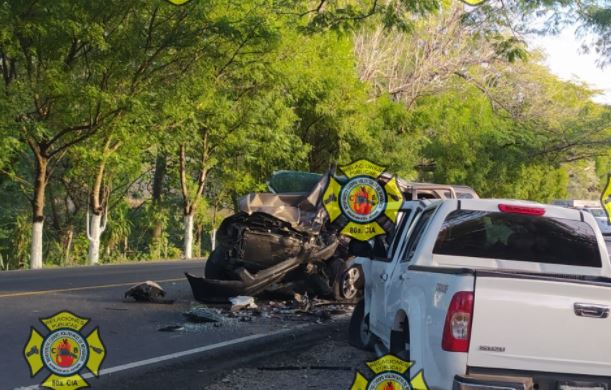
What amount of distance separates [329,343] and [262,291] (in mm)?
2407

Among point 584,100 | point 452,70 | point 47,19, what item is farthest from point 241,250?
point 584,100

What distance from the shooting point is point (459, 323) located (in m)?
4.61

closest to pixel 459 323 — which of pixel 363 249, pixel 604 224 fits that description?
pixel 363 249

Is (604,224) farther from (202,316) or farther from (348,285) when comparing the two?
(202,316)

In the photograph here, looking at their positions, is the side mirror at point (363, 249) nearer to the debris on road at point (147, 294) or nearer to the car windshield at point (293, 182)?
the debris on road at point (147, 294)

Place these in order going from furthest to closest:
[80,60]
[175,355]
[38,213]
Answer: [38,213], [80,60], [175,355]

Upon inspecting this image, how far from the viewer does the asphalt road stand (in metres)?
7.55

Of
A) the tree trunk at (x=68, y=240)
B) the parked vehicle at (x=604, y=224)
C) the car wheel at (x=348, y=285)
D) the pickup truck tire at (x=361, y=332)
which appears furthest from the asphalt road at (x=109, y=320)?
the tree trunk at (x=68, y=240)

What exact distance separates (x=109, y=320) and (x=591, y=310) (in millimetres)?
6805

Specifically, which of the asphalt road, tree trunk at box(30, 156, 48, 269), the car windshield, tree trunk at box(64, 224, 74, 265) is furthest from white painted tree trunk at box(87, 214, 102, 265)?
the car windshield

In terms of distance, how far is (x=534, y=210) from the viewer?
602cm

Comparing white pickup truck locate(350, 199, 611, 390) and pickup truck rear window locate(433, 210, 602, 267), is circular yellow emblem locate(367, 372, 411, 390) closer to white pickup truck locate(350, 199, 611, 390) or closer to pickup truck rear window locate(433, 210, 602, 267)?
white pickup truck locate(350, 199, 611, 390)

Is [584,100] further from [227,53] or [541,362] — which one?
A: [541,362]

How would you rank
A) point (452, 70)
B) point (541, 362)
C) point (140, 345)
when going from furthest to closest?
point (452, 70), point (140, 345), point (541, 362)
